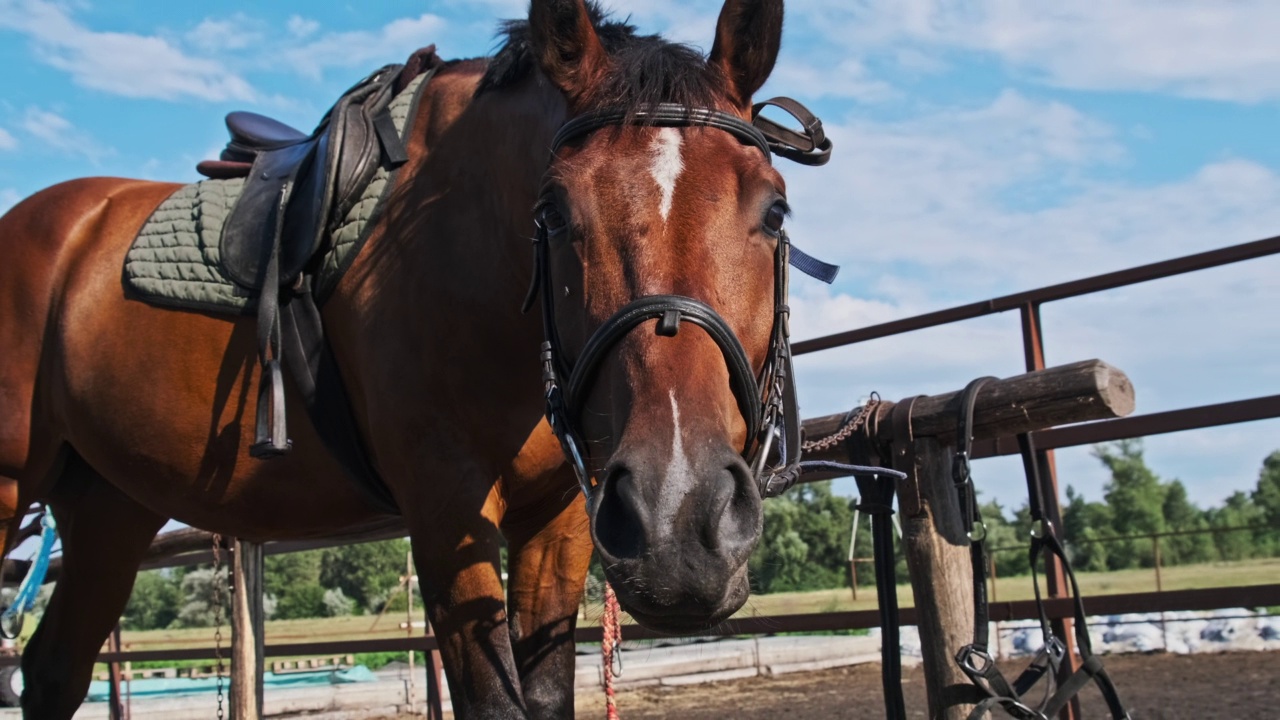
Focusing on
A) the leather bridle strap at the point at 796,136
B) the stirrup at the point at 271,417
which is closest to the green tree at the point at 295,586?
the stirrup at the point at 271,417

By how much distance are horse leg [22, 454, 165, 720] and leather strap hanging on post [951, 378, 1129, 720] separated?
286 centimetres

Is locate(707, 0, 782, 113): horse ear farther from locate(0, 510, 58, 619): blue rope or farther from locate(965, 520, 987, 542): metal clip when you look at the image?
locate(0, 510, 58, 619): blue rope

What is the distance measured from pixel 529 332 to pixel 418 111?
0.87 m

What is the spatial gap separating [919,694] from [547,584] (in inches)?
236

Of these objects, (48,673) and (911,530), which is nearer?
(911,530)

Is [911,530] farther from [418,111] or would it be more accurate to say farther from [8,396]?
[8,396]

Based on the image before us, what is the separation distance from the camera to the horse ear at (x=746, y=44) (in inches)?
90.5

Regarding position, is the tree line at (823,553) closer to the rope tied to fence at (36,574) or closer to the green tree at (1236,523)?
the green tree at (1236,523)

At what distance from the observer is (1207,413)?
3891 millimetres

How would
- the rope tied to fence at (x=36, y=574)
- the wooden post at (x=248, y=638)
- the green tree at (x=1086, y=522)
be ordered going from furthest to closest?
1. the green tree at (x=1086, y=522)
2. the wooden post at (x=248, y=638)
3. the rope tied to fence at (x=36, y=574)

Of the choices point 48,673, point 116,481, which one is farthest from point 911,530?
point 48,673

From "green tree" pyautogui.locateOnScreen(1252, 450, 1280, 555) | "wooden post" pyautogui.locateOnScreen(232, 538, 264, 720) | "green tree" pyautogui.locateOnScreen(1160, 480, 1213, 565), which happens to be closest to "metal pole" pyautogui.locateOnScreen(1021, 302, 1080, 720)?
"wooden post" pyautogui.locateOnScreen(232, 538, 264, 720)

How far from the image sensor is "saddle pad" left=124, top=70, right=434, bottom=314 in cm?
285

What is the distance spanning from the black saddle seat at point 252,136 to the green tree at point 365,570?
3181 centimetres
